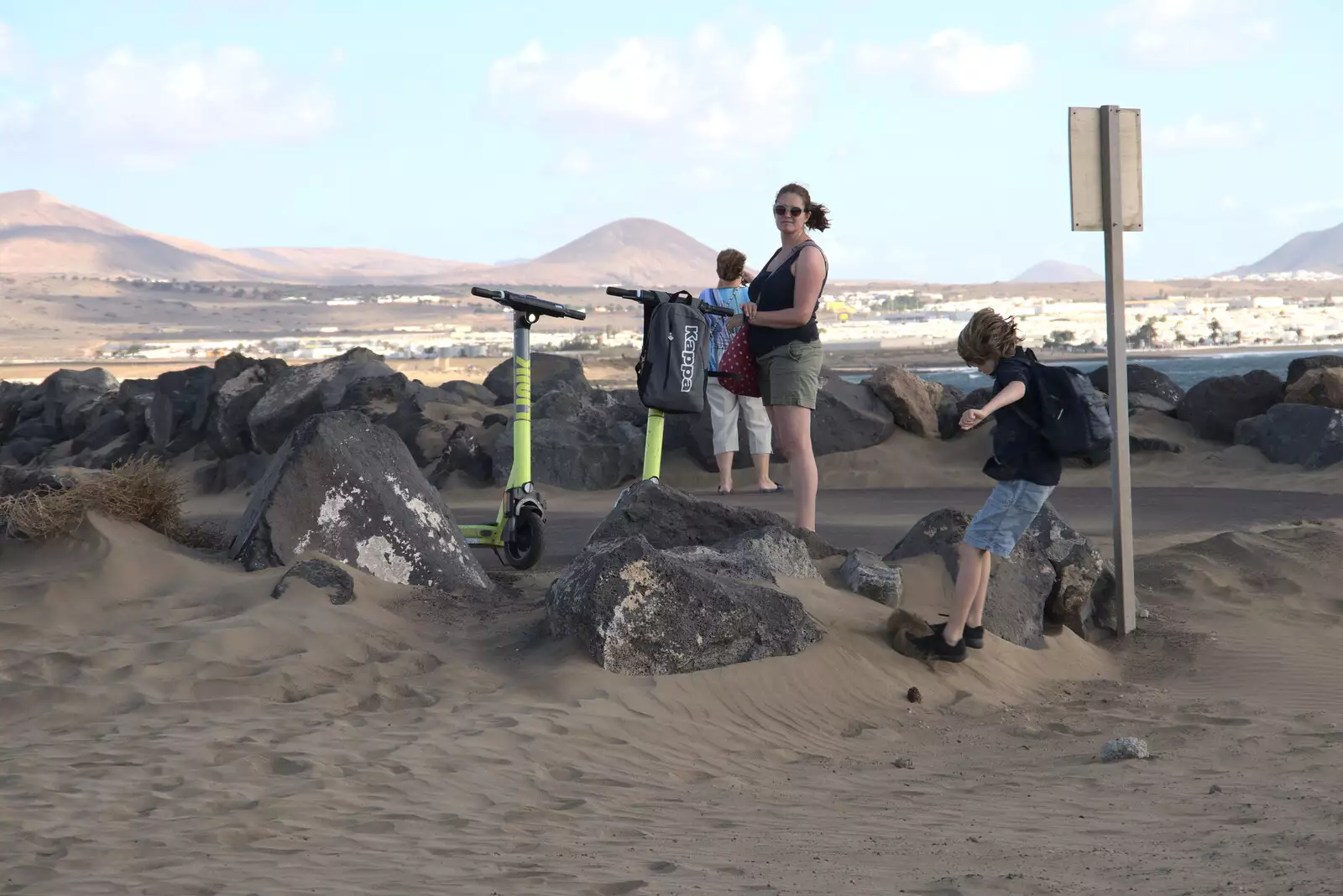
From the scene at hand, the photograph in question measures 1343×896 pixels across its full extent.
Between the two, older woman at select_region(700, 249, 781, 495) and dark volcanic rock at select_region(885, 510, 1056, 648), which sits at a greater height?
older woman at select_region(700, 249, 781, 495)

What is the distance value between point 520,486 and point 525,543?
0.38 m

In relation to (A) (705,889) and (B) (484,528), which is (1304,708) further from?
(B) (484,528)

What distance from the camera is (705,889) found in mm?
3746

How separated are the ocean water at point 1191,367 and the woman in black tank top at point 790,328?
32.7 m

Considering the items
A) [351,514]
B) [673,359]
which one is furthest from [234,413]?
[673,359]

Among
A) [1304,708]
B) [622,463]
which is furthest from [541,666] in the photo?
[622,463]

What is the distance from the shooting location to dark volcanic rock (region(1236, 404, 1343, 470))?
13195 millimetres

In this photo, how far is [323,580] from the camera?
6.71 m

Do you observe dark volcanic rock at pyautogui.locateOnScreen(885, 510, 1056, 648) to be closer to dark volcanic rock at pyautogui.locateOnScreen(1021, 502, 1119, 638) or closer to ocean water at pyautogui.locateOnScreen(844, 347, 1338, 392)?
dark volcanic rock at pyautogui.locateOnScreen(1021, 502, 1119, 638)

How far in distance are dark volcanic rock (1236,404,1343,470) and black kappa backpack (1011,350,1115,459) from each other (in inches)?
322

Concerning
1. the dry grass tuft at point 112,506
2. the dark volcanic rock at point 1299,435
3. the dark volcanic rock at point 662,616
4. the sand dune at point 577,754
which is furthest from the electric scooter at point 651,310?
the dark volcanic rock at point 1299,435

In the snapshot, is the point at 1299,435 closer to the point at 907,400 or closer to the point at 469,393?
the point at 907,400

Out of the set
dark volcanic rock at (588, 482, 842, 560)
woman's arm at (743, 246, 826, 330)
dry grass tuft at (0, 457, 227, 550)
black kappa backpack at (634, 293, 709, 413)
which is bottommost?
dark volcanic rock at (588, 482, 842, 560)

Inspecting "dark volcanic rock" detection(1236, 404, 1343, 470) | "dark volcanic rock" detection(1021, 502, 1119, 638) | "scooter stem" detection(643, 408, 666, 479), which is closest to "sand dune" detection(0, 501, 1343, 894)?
"dark volcanic rock" detection(1021, 502, 1119, 638)
